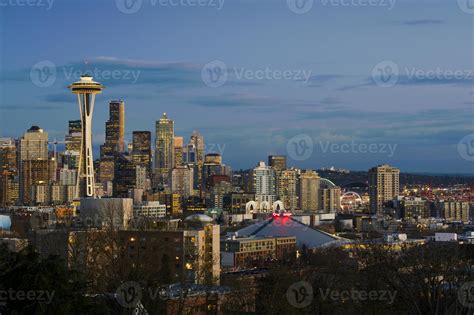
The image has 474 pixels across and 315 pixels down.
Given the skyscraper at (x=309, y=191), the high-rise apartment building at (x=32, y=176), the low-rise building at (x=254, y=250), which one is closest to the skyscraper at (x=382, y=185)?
the skyscraper at (x=309, y=191)

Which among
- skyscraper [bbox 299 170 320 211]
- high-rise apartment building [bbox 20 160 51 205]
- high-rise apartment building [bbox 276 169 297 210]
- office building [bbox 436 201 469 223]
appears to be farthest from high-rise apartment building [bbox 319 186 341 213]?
high-rise apartment building [bbox 20 160 51 205]

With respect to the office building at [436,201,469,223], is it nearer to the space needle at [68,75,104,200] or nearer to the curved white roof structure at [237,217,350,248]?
the curved white roof structure at [237,217,350,248]

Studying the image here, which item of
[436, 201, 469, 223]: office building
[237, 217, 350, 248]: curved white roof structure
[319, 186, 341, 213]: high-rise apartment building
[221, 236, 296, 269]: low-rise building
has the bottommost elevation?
[221, 236, 296, 269]: low-rise building

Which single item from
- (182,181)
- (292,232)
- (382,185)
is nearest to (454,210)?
(382,185)

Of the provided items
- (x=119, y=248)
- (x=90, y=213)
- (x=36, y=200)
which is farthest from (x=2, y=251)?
(x=36, y=200)

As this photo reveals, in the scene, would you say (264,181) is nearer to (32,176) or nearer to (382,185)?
(382,185)

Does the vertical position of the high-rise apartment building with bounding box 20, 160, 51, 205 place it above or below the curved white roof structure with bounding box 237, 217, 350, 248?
above

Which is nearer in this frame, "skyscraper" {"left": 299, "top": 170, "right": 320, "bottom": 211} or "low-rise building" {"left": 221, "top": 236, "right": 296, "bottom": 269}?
"low-rise building" {"left": 221, "top": 236, "right": 296, "bottom": 269}
